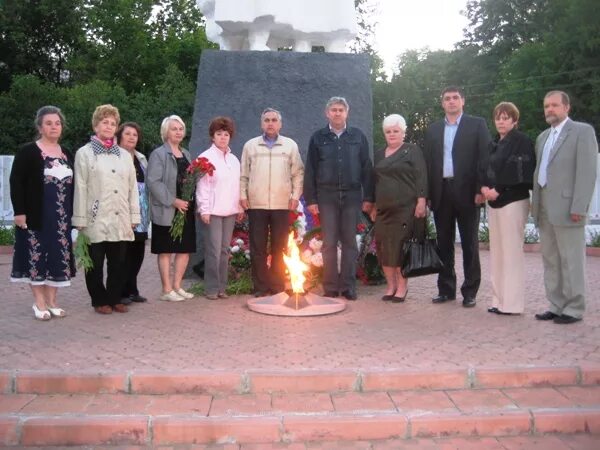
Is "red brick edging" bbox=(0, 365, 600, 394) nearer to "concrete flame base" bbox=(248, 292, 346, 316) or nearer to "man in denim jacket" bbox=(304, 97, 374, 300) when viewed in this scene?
"concrete flame base" bbox=(248, 292, 346, 316)

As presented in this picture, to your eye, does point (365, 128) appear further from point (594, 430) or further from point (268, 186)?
point (594, 430)

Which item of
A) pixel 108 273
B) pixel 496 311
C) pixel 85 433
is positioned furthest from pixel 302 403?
pixel 108 273

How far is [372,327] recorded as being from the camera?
524cm

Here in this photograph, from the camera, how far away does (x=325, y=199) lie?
20.8ft

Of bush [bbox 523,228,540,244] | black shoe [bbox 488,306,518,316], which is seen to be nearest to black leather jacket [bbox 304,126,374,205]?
black shoe [bbox 488,306,518,316]

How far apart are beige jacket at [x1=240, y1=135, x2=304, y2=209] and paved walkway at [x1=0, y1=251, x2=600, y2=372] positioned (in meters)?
1.01

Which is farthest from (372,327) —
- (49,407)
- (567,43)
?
(567,43)

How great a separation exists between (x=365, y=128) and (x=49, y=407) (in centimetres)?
484

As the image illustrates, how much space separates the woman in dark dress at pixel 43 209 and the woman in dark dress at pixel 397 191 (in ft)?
9.06

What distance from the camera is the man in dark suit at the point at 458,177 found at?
5988 mm

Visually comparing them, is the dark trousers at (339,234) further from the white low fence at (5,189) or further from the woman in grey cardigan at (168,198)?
the white low fence at (5,189)

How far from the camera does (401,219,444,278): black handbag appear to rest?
5.95 meters

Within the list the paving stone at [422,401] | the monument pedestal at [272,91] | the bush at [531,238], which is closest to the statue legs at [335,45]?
the monument pedestal at [272,91]

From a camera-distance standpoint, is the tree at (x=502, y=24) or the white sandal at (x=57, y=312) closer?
the white sandal at (x=57, y=312)
